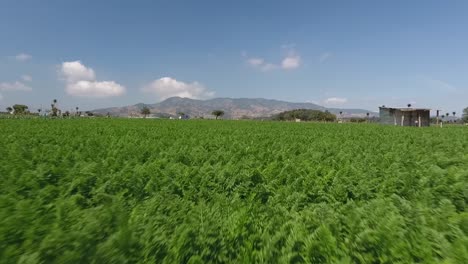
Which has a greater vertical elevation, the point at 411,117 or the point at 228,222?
the point at 411,117

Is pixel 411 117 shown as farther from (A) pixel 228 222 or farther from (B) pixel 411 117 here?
(A) pixel 228 222

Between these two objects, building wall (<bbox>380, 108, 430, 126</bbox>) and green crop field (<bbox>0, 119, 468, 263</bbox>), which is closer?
green crop field (<bbox>0, 119, 468, 263</bbox>)

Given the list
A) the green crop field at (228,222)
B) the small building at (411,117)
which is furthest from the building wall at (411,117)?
the green crop field at (228,222)

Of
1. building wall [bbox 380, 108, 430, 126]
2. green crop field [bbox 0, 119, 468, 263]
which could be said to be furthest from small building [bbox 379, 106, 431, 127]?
green crop field [bbox 0, 119, 468, 263]

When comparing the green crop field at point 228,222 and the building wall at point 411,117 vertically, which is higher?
the building wall at point 411,117

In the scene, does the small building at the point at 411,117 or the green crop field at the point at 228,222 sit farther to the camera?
the small building at the point at 411,117

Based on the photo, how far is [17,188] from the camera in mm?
6090

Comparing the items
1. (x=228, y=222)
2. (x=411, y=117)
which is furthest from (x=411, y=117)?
(x=228, y=222)

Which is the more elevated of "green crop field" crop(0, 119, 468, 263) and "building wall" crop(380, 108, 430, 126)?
"building wall" crop(380, 108, 430, 126)

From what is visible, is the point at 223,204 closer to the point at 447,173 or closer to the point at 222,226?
the point at 222,226

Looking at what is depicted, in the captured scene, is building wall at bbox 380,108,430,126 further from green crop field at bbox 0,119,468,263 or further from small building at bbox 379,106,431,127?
green crop field at bbox 0,119,468,263

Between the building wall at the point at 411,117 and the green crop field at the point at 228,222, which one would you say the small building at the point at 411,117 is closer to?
the building wall at the point at 411,117

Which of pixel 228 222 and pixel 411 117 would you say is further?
pixel 411 117

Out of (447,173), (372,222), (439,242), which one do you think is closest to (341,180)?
(447,173)
